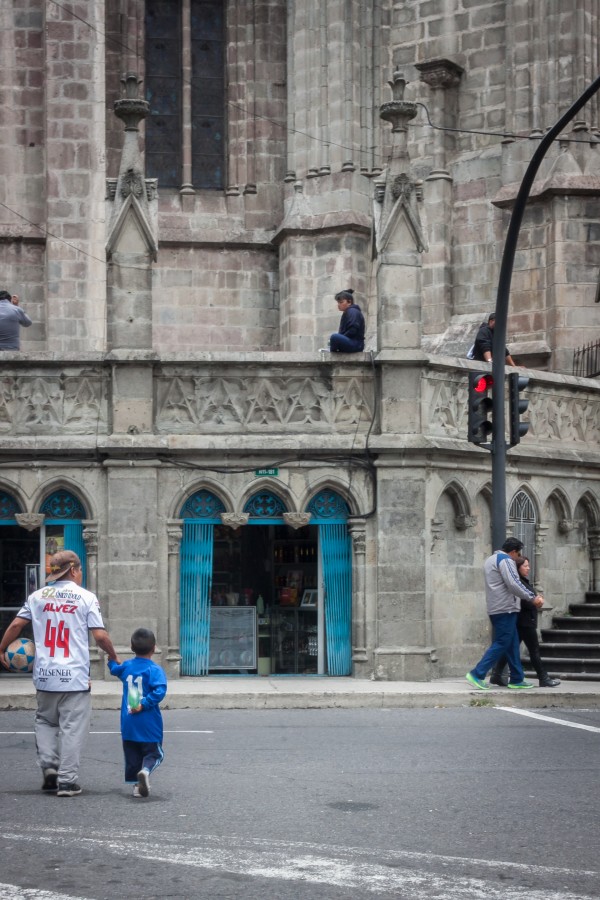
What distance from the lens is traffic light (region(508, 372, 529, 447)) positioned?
18.2 metres

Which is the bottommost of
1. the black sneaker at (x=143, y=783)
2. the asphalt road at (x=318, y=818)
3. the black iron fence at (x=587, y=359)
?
the asphalt road at (x=318, y=818)

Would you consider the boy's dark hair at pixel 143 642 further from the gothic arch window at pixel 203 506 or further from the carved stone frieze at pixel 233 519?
the gothic arch window at pixel 203 506

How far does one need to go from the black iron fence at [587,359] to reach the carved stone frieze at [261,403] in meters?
6.47

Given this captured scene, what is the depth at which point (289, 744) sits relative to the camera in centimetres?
1323

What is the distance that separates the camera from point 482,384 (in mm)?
18359

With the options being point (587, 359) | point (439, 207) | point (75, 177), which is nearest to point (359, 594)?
point (587, 359)

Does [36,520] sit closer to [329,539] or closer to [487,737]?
[329,539]

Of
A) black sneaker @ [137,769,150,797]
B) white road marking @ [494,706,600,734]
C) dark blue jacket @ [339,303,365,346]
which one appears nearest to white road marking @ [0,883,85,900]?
black sneaker @ [137,769,150,797]

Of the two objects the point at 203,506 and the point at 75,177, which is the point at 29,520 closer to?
the point at 203,506

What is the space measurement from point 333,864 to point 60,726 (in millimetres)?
3051

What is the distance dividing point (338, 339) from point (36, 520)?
433 centimetres

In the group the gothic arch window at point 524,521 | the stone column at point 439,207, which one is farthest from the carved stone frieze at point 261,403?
the stone column at point 439,207

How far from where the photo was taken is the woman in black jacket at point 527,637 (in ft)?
59.0

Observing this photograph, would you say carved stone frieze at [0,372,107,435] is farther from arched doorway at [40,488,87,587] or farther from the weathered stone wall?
the weathered stone wall
